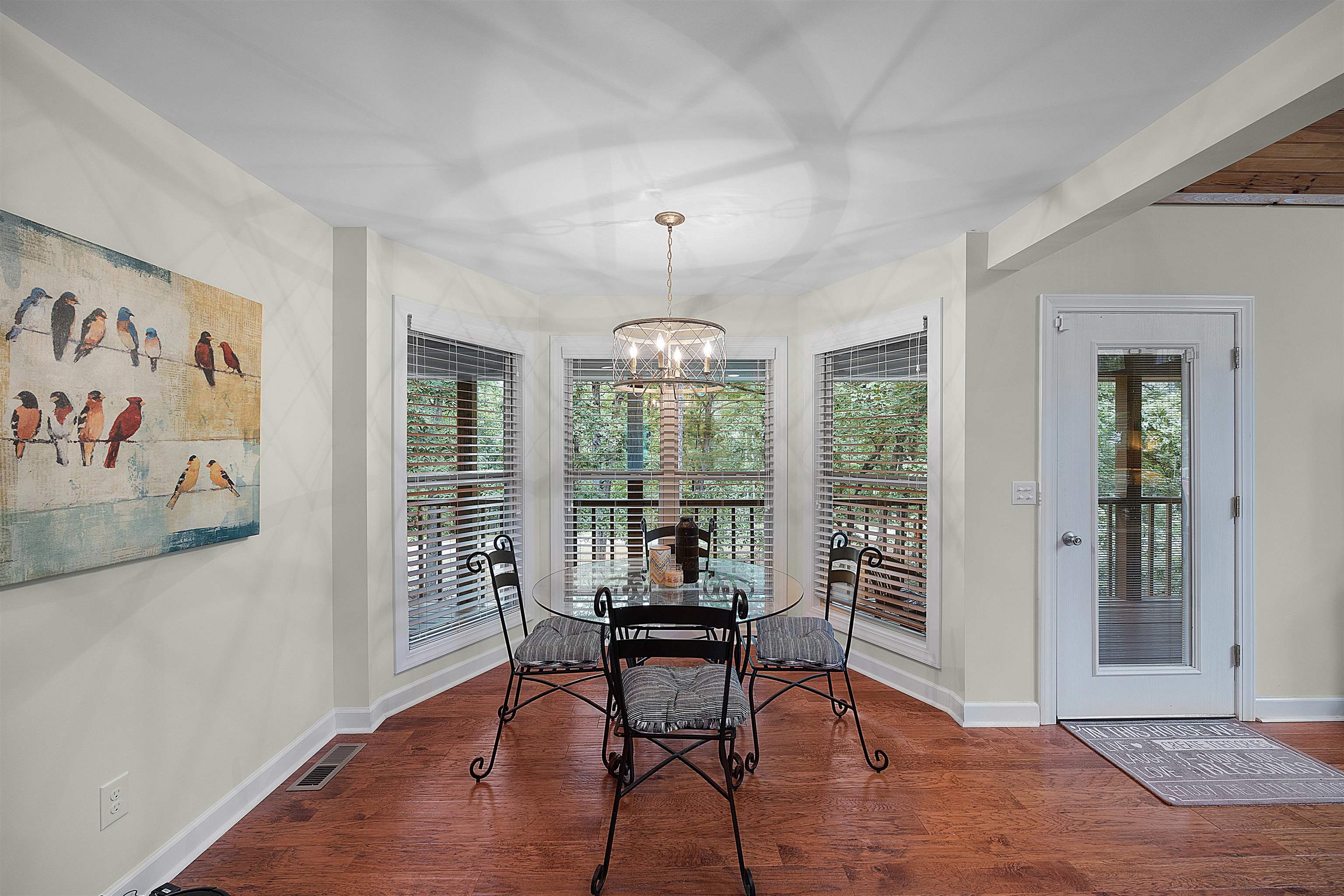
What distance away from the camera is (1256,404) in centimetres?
309

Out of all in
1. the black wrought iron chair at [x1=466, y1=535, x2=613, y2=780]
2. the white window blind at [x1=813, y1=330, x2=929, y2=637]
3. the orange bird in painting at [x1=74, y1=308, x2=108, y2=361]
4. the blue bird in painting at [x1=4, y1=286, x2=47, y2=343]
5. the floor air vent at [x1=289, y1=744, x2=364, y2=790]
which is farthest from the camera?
the white window blind at [x1=813, y1=330, x2=929, y2=637]

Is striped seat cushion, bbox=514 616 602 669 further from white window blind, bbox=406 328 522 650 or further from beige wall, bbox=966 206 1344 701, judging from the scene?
beige wall, bbox=966 206 1344 701

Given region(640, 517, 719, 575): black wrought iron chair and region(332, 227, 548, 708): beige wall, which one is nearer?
region(332, 227, 548, 708): beige wall

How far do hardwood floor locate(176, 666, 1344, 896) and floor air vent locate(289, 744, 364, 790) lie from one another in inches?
1.9

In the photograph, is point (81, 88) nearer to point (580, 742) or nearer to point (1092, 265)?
point (580, 742)

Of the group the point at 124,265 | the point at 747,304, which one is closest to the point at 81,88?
the point at 124,265

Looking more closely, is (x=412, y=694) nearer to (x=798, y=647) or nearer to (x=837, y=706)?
(x=798, y=647)

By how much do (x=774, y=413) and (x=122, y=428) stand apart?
336cm

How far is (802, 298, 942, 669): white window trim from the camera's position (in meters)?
3.33

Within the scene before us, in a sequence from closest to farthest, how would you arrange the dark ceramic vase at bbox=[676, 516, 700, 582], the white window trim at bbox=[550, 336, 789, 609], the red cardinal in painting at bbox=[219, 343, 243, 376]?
the red cardinal in painting at bbox=[219, 343, 243, 376]
the dark ceramic vase at bbox=[676, 516, 700, 582]
the white window trim at bbox=[550, 336, 789, 609]

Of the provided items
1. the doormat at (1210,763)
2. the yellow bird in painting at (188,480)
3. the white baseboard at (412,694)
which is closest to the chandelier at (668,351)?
the yellow bird in painting at (188,480)

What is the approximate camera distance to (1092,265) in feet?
10.1

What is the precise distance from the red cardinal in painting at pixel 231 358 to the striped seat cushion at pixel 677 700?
185 cm

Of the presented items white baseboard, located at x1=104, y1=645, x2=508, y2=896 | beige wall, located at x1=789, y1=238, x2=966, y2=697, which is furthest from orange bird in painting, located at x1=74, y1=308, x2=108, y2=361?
beige wall, located at x1=789, y1=238, x2=966, y2=697
